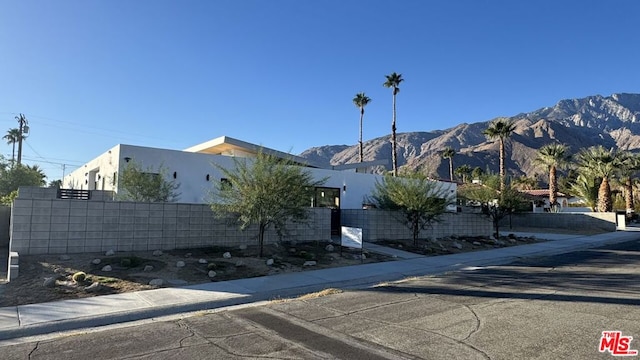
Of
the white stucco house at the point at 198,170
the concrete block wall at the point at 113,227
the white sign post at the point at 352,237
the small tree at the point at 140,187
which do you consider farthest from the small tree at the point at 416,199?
the small tree at the point at 140,187

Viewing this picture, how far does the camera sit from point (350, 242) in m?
14.5

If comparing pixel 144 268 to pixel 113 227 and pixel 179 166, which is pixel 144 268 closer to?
pixel 113 227

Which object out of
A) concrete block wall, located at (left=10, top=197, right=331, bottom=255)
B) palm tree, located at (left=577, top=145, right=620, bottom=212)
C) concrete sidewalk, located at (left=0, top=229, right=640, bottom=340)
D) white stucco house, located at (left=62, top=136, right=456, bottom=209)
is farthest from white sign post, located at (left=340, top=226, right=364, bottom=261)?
palm tree, located at (left=577, top=145, right=620, bottom=212)

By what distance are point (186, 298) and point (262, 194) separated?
193 inches

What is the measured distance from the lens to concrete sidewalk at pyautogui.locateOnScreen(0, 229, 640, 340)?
7159 mm

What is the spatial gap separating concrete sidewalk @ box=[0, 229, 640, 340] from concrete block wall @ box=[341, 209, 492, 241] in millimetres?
5130

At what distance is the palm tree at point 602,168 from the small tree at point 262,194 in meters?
34.7

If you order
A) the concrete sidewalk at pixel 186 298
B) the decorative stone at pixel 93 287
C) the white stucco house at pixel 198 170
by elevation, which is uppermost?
the white stucco house at pixel 198 170

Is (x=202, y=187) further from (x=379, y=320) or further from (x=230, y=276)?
(x=379, y=320)

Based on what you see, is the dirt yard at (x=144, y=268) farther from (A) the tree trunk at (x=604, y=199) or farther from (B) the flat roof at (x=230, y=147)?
(A) the tree trunk at (x=604, y=199)

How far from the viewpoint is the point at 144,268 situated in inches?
442

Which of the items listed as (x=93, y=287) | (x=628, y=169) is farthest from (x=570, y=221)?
(x=93, y=287)

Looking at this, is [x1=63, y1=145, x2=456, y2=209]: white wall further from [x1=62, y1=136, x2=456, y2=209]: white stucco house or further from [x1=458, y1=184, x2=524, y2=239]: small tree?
[x1=458, y1=184, x2=524, y2=239]: small tree

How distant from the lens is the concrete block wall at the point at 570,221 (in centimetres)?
3444
